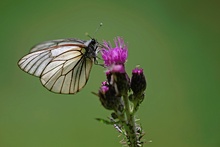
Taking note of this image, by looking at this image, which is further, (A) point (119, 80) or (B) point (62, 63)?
(B) point (62, 63)

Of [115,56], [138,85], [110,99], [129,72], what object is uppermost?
[129,72]

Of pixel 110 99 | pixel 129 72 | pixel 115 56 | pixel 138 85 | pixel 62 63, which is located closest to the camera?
pixel 110 99

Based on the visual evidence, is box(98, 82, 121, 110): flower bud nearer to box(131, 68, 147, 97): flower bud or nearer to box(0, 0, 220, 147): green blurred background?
box(131, 68, 147, 97): flower bud

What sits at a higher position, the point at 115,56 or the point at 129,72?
the point at 129,72

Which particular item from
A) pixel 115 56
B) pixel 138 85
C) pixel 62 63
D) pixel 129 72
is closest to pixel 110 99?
pixel 138 85

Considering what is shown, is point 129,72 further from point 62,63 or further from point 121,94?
point 121,94

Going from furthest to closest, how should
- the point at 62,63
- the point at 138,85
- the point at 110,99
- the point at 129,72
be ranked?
the point at 129,72
the point at 62,63
the point at 138,85
the point at 110,99

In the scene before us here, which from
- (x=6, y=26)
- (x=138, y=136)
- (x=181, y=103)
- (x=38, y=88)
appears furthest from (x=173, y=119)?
(x=6, y=26)
